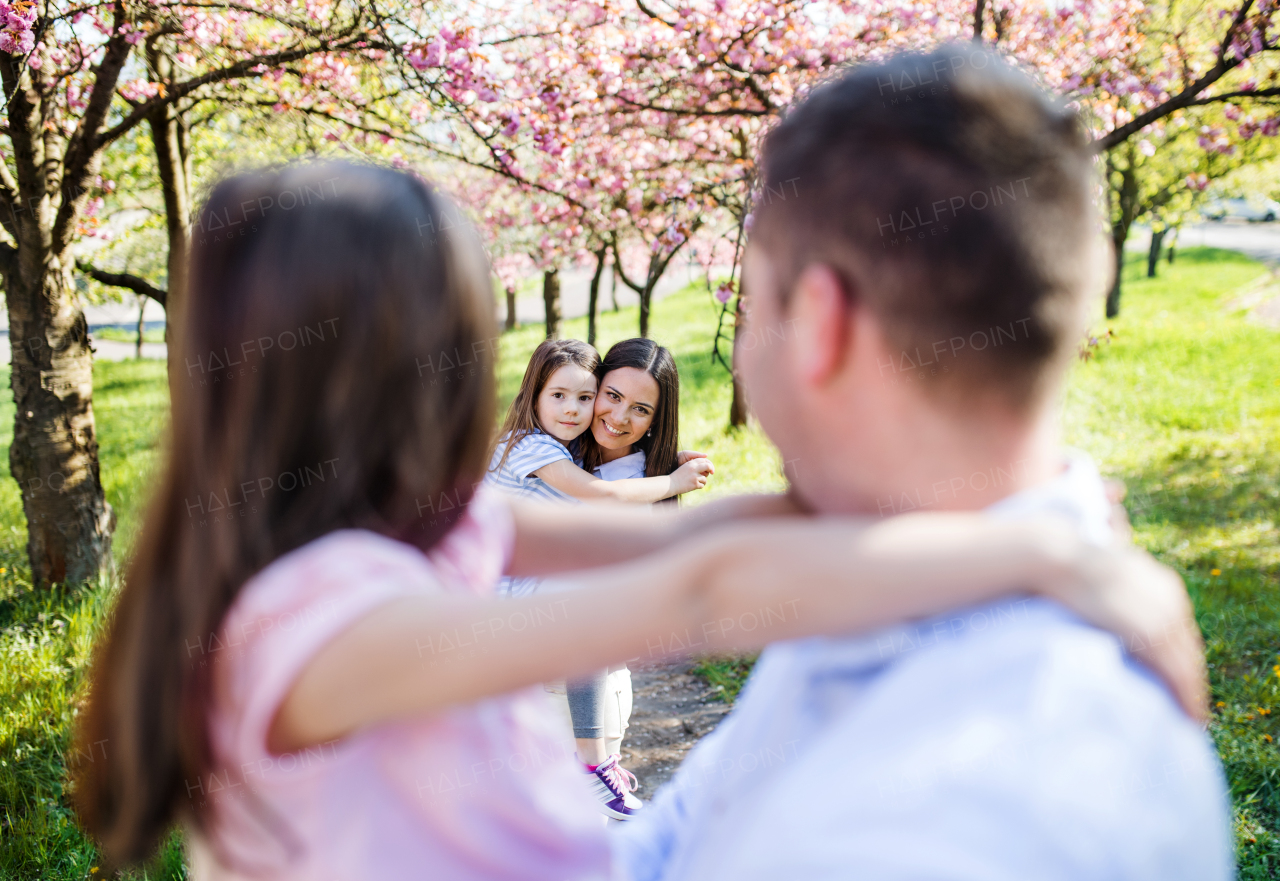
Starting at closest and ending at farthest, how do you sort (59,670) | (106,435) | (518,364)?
(59,670) → (106,435) → (518,364)

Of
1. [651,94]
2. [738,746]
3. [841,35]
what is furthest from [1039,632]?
[651,94]

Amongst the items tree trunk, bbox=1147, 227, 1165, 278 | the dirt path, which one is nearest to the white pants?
the dirt path

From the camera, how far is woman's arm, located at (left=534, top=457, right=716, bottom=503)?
3771 millimetres

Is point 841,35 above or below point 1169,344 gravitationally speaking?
above

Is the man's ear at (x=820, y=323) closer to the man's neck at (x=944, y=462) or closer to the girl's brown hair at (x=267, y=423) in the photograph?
the man's neck at (x=944, y=462)

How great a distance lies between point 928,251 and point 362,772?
30.4 inches

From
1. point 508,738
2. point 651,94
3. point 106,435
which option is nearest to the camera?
point 508,738

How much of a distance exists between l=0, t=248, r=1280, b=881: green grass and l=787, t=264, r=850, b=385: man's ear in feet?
0.82

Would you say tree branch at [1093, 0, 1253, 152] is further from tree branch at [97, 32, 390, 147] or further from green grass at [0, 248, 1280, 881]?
tree branch at [97, 32, 390, 147]

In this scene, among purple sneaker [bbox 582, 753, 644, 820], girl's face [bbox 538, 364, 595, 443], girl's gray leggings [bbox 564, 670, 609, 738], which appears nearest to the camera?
girl's gray leggings [bbox 564, 670, 609, 738]

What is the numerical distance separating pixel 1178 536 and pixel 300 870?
7175 mm

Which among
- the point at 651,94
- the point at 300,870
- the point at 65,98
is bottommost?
the point at 300,870

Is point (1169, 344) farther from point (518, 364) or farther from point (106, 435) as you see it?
point (106, 435)

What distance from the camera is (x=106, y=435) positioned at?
464 inches
